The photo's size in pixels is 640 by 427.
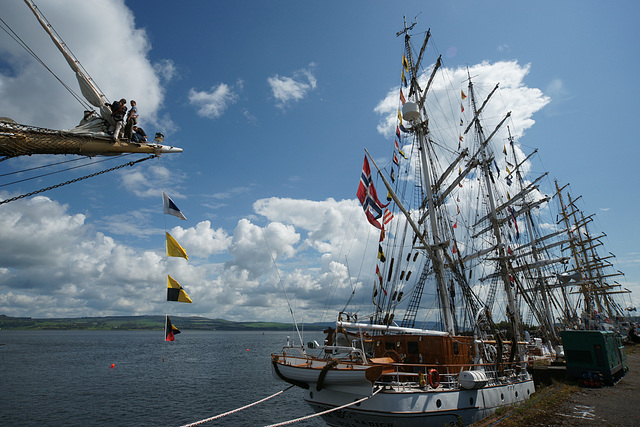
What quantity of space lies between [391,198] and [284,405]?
2066 cm

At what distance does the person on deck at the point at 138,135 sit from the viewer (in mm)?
10859

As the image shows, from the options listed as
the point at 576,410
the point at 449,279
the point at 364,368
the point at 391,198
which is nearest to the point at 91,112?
the point at 364,368

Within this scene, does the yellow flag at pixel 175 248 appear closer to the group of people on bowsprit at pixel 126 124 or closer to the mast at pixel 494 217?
the group of people on bowsprit at pixel 126 124

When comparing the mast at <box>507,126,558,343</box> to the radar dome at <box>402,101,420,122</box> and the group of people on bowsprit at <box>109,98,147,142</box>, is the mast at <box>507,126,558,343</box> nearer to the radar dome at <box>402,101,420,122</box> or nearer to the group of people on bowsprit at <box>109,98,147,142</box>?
the radar dome at <box>402,101,420,122</box>

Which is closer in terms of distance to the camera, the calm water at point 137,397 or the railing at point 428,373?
the railing at point 428,373

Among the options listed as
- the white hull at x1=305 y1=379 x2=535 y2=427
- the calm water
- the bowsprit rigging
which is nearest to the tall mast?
the white hull at x1=305 y1=379 x2=535 y2=427

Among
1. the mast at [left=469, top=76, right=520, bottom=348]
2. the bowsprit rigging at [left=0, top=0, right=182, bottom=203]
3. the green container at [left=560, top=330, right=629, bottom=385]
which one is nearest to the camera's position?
the bowsprit rigging at [left=0, top=0, right=182, bottom=203]

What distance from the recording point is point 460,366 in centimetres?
1698

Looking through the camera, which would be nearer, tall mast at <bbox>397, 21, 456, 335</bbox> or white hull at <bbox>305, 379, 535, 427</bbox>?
white hull at <bbox>305, 379, 535, 427</bbox>

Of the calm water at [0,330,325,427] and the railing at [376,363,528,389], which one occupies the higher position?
the railing at [376,363,528,389]

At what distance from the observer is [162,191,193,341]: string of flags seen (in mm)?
10953

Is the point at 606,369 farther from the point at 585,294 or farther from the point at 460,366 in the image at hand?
the point at 585,294

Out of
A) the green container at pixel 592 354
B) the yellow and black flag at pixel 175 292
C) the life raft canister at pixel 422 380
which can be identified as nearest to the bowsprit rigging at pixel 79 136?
the yellow and black flag at pixel 175 292

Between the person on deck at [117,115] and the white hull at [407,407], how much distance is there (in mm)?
Result: 13598
